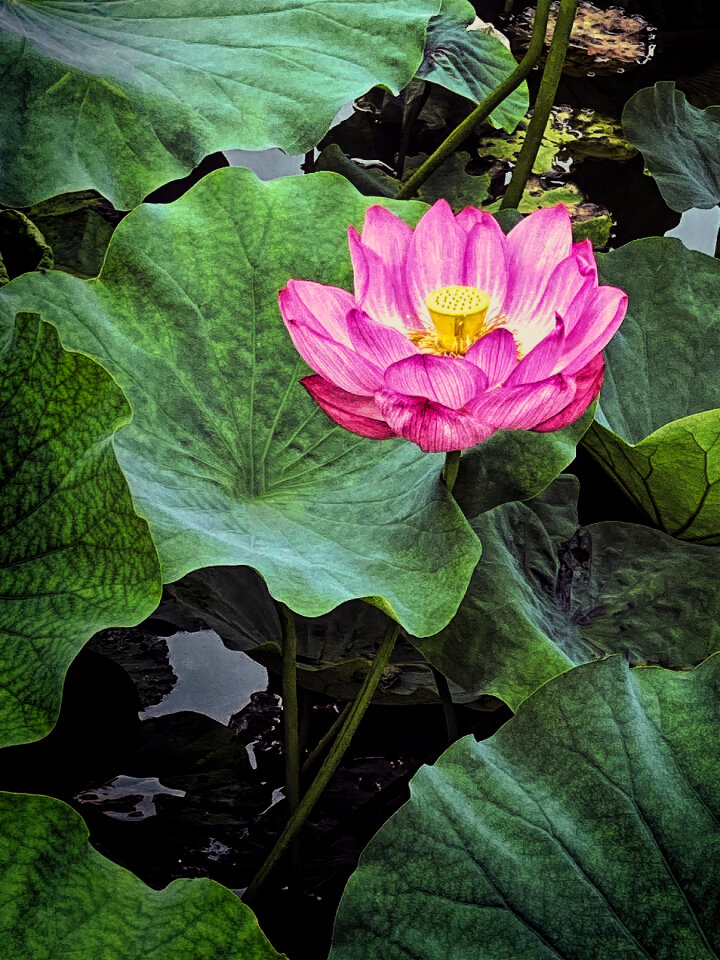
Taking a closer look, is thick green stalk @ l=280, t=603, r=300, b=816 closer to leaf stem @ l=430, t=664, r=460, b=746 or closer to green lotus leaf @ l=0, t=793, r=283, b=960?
leaf stem @ l=430, t=664, r=460, b=746

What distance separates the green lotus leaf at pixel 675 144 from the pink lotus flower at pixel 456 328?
36.1 inches

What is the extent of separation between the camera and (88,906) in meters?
0.64

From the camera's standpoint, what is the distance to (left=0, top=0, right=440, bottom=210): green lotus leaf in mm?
1077

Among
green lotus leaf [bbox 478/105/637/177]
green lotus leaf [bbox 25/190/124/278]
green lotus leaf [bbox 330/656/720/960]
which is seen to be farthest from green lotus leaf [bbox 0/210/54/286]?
green lotus leaf [bbox 478/105/637/177]

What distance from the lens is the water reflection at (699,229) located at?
2141 mm

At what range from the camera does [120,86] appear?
111 cm

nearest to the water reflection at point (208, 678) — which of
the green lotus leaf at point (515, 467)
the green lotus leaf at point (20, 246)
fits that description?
the green lotus leaf at point (515, 467)

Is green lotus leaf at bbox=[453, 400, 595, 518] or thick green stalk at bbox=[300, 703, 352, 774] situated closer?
green lotus leaf at bbox=[453, 400, 595, 518]

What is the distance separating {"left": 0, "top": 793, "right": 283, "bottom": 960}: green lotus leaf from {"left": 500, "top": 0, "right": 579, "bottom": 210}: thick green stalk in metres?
1.04

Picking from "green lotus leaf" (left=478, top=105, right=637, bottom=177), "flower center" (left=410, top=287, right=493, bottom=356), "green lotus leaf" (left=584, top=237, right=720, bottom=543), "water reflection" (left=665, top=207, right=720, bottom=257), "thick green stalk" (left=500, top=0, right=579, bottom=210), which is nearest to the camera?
"flower center" (left=410, top=287, right=493, bottom=356)

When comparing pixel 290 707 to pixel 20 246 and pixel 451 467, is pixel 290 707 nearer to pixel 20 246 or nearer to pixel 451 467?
pixel 451 467

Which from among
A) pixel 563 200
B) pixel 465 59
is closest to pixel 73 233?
pixel 465 59

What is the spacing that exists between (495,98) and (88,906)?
1188 mm

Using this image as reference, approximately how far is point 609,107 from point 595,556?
1.84 meters
